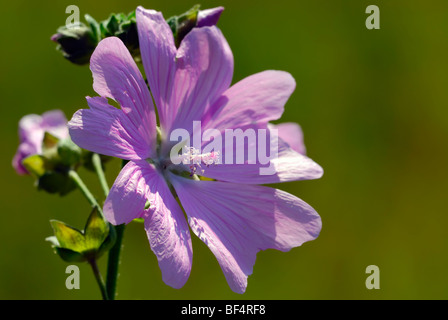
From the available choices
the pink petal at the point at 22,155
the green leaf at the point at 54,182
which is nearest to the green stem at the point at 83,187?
the green leaf at the point at 54,182

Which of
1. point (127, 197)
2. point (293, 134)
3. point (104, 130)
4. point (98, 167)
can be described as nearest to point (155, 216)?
point (127, 197)

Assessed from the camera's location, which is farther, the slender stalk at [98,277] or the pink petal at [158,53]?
the slender stalk at [98,277]

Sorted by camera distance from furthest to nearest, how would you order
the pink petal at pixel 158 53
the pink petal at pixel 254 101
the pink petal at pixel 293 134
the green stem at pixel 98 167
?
the pink petal at pixel 293 134, the green stem at pixel 98 167, the pink petal at pixel 254 101, the pink petal at pixel 158 53

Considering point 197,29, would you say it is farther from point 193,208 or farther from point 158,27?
point 193,208

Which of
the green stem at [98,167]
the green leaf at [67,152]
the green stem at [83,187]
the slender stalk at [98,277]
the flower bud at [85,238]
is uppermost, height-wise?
the green leaf at [67,152]

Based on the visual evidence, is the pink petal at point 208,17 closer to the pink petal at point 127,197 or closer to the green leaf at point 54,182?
the pink petal at point 127,197

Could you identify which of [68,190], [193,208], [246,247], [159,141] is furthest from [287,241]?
[68,190]
